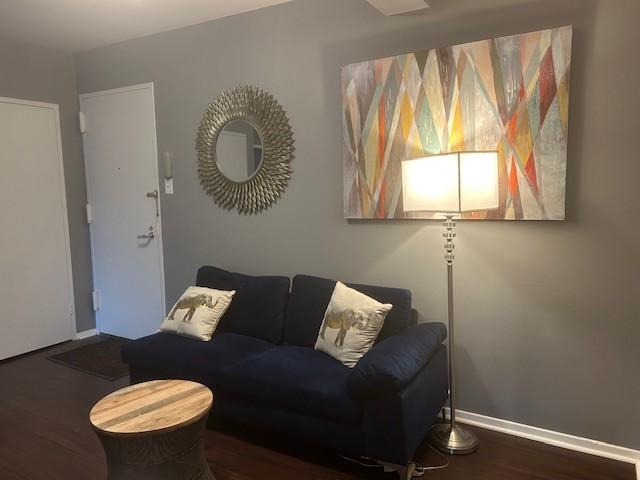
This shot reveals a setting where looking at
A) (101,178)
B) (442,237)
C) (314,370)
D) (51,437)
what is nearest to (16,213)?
(101,178)

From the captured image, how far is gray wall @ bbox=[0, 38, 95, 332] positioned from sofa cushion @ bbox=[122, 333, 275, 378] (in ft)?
5.67

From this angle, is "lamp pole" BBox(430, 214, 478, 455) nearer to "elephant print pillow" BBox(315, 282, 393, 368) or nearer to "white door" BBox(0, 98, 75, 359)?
"elephant print pillow" BBox(315, 282, 393, 368)

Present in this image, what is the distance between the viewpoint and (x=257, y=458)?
2.30m

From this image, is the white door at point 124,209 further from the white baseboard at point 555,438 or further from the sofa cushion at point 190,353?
the white baseboard at point 555,438

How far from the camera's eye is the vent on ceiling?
7.75ft

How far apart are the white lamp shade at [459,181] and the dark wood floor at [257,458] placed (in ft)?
3.97

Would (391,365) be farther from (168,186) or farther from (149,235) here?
(149,235)

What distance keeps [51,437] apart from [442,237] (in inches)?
94.2

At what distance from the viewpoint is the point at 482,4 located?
2.32 meters

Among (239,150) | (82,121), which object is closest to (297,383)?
→ (239,150)

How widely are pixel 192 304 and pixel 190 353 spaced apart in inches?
15.1

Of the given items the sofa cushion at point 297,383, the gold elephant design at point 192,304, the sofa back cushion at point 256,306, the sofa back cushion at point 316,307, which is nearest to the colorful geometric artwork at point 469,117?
the sofa back cushion at point 316,307

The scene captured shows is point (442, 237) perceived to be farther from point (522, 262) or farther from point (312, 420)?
point (312, 420)

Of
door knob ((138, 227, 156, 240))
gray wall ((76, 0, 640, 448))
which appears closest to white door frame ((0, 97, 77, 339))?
door knob ((138, 227, 156, 240))
